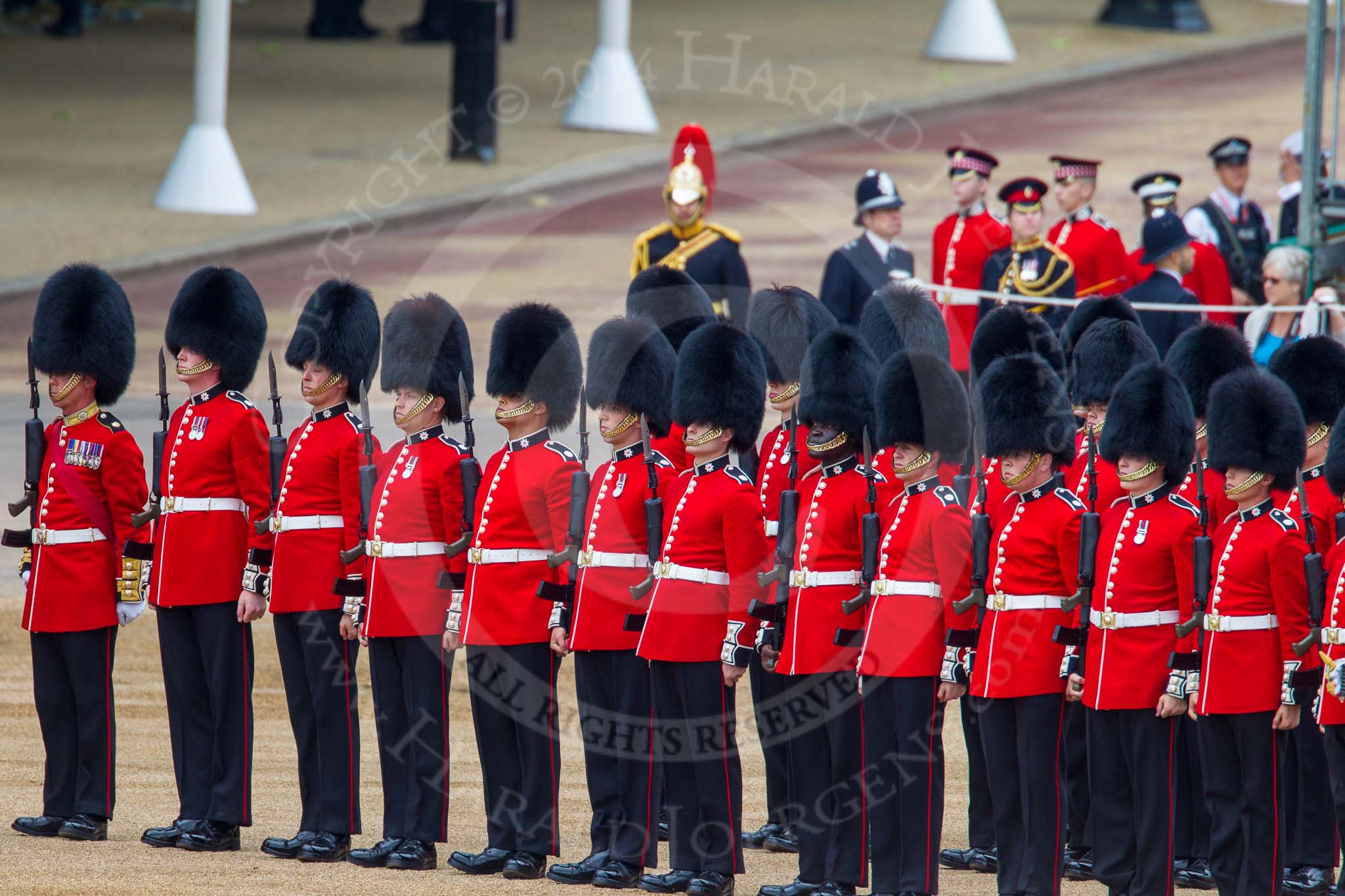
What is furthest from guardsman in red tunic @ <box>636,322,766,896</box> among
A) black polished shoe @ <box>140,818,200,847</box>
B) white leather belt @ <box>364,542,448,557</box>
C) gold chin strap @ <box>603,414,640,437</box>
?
black polished shoe @ <box>140,818,200,847</box>

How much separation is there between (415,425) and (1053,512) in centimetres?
151

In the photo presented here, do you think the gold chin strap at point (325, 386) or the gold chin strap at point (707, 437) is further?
the gold chin strap at point (325, 386)

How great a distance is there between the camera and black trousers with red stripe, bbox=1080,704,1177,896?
488 centimetres

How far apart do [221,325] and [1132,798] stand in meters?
2.41

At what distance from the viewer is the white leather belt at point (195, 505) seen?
546 centimetres

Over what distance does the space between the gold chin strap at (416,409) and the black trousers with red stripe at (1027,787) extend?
149 centimetres

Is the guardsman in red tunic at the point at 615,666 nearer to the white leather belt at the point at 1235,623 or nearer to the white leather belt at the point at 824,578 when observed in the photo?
the white leather belt at the point at 824,578

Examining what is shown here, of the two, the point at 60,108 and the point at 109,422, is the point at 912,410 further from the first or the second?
the point at 60,108

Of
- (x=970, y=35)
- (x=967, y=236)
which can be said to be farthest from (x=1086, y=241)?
(x=970, y=35)

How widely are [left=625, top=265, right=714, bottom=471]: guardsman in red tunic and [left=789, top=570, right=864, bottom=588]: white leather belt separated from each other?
4.04 feet

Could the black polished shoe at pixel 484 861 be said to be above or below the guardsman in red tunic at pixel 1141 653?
below

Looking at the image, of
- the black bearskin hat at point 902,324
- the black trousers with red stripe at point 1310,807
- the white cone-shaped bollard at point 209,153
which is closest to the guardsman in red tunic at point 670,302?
the black bearskin hat at point 902,324

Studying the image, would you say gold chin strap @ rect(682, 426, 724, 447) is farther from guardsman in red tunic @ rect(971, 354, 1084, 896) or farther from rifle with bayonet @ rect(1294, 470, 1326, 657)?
rifle with bayonet @ rect(1294, 470, 1326, 657)

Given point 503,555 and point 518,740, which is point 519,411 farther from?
point 518,740
